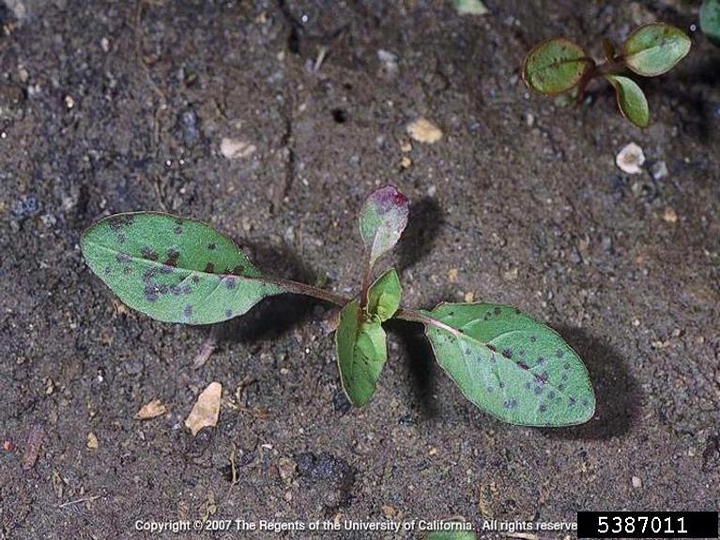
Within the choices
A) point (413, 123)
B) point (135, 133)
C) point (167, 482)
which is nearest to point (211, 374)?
point (167, 482)

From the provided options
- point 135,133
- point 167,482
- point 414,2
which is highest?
point 414,2

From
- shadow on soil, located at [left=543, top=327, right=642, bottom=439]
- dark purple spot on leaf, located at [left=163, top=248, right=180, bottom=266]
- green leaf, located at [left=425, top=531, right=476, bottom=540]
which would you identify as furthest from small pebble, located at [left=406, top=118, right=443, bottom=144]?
green leaf, located at [left=425, top=531, right=476, bottom=540]

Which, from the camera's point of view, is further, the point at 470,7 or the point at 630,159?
the point at 470,7

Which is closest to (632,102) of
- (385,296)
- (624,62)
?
(624,62)

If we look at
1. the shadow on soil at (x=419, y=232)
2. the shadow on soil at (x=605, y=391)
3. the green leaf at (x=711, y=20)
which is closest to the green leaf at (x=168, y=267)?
the shadow on soil at (x=419, y=232)

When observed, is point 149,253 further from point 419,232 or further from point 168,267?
point 419,232

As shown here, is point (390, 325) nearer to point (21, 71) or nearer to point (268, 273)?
point (268, 273)

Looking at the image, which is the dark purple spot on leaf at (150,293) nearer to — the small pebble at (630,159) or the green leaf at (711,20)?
the small pebble at (630,159)
